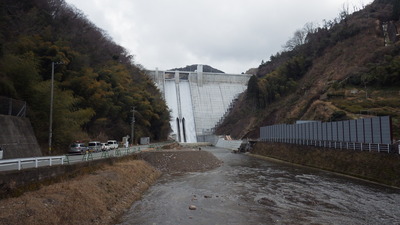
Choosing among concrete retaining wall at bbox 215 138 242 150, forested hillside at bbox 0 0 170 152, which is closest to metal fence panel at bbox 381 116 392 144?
forested hillside at bbox 0 0 170 152

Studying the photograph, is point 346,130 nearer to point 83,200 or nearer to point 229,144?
point 83,200

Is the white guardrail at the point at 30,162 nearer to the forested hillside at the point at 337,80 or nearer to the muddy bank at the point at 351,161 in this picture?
the muddy bank at the point at 351,161

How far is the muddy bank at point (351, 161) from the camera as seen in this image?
62.6ft

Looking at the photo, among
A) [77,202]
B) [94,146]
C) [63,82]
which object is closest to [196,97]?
[63,82]

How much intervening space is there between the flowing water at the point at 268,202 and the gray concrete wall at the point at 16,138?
8940 mm

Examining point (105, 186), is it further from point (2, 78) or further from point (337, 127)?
point (337, 127)

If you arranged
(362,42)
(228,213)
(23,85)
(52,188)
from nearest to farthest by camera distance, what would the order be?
(52,188)
(228,213)
(23,85)
(362,42)

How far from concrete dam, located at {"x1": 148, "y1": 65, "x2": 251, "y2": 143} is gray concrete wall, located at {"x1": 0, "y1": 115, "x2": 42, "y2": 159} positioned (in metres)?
64.2

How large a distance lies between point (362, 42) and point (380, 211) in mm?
60483

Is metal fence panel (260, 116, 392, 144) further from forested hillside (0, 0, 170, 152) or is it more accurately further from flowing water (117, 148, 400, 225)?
forested hillside (0, 0, 170, 152)

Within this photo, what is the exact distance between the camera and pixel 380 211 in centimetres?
1315

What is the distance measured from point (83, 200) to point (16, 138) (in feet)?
34.8

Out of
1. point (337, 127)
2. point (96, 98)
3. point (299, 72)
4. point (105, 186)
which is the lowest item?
Answer: point (105, 186)

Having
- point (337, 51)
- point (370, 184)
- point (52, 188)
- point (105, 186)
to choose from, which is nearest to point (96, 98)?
point (105, 186)
